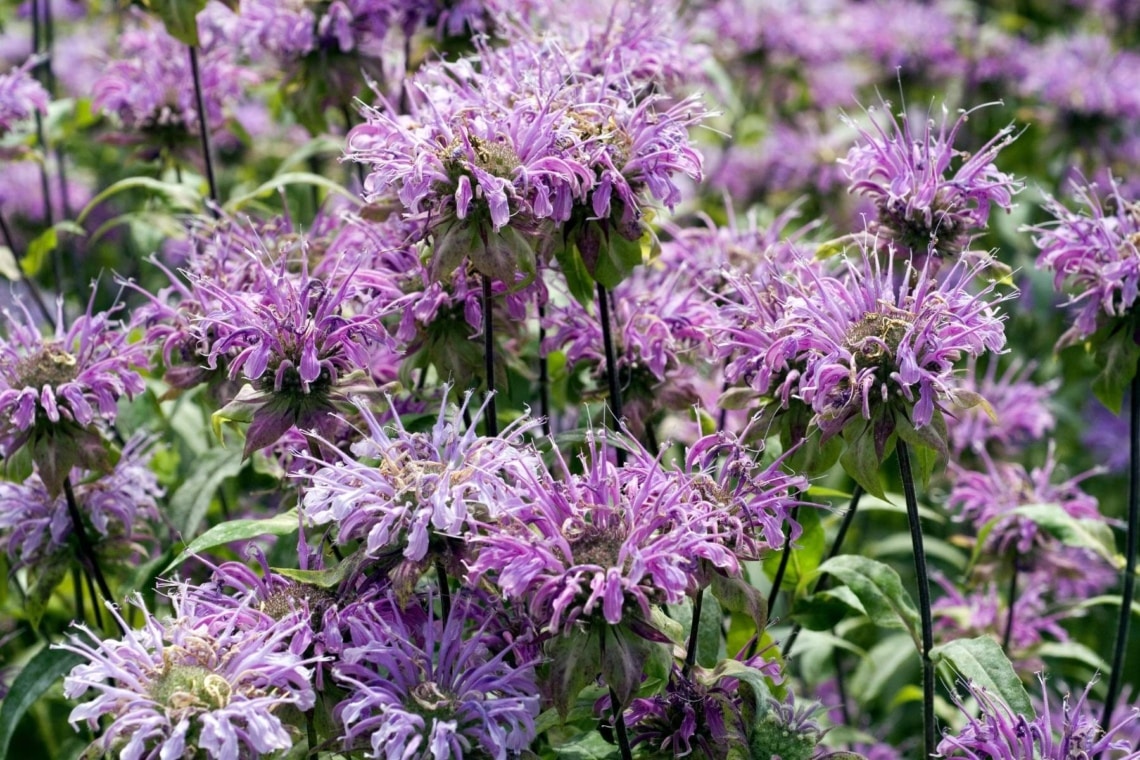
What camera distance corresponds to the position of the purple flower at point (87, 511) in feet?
7.98

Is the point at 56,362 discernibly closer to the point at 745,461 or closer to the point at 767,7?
the point at 745,461

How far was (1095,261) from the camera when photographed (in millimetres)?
2352

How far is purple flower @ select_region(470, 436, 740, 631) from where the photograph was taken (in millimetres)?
1672

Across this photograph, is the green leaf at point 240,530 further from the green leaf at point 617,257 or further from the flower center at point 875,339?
the flower center at point 875,339

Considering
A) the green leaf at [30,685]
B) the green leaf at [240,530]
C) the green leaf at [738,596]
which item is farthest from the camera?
the green leaf at [30,685]

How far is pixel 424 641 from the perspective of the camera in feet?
6.16

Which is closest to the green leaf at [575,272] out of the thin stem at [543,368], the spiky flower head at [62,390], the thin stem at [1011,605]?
the thin stem at [543,368]

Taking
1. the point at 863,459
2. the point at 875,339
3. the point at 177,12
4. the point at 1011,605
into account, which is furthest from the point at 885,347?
the point at 177,12

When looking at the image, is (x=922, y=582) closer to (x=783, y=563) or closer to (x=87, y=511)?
(x=783, y=563)

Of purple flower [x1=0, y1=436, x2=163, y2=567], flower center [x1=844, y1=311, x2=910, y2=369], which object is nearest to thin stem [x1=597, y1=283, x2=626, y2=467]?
flower center [x1=844, y1=311, x2=910, y2=369]

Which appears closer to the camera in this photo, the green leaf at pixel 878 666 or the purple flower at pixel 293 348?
the purple flower at pixel 293 348

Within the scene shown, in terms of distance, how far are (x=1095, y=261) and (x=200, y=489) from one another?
1.68m

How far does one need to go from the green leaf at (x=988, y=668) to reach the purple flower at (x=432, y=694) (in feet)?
2.20

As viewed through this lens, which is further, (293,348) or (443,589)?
(293,348)
